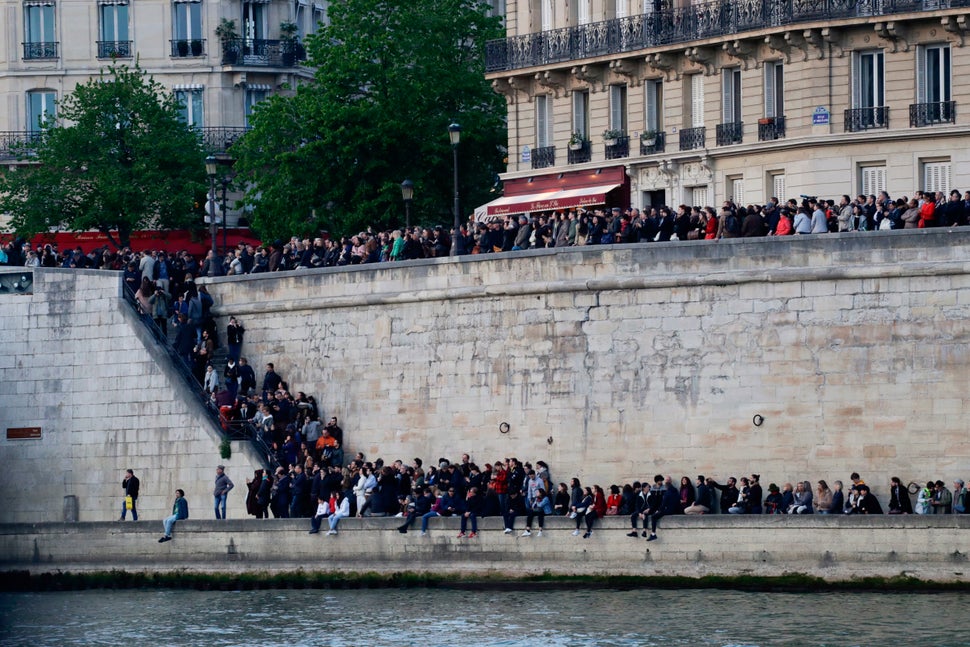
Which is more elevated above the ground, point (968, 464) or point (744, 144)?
point (744, 144)

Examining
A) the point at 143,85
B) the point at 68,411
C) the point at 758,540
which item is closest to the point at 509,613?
the point at 758,540

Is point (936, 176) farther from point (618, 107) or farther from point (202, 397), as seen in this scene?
point (202, 397)

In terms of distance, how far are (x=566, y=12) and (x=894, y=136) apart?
9.87 metres

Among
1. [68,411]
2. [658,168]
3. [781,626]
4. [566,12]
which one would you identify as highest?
[566,12]

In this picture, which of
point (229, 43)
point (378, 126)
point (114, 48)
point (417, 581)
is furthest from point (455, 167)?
point (114, 48)

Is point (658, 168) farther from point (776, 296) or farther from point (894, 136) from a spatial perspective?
point (776, 296)

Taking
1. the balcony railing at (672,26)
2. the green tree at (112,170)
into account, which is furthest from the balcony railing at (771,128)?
the green tree at (112,170)

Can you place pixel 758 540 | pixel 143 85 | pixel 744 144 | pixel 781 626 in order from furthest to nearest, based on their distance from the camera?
pixel 143 85 → pixel 744 144 → pixel 758 540 → pixel 781 626

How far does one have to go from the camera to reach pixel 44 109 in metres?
71.5

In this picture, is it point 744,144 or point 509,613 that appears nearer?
point 509,613

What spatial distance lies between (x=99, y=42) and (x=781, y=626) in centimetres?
3790

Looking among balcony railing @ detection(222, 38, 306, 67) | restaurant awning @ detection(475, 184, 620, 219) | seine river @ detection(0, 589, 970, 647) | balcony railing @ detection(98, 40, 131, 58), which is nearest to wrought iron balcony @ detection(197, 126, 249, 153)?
balcony railing @ detection(222, 38, 306, 67)

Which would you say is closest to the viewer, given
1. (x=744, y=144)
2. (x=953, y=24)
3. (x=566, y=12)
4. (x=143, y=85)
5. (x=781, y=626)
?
(x=781, y=626)

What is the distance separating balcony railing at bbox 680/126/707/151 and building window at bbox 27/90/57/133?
2317 cm
